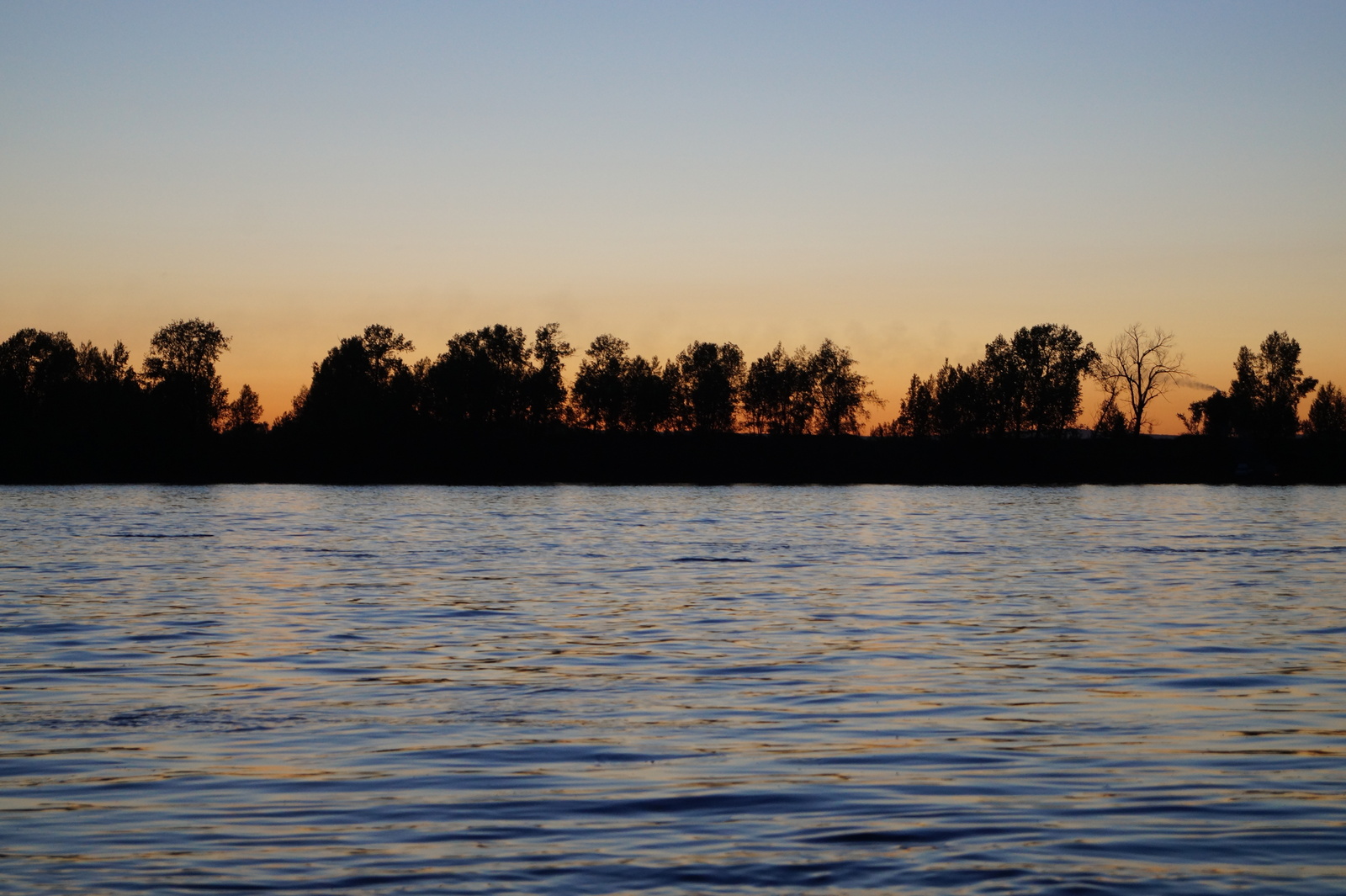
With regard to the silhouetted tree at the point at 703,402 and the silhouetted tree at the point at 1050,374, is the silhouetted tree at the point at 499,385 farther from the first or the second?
the silhouetted tree at the point at 1050,374

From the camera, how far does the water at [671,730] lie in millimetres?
8859

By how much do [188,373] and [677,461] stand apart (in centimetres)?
6534

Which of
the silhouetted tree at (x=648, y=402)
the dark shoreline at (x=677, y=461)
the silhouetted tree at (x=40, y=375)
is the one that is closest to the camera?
the dark shoreline at (x=677, y=461)

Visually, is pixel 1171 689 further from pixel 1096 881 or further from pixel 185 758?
pixel 185 758

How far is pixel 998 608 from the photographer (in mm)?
25094

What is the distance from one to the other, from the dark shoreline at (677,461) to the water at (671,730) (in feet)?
385

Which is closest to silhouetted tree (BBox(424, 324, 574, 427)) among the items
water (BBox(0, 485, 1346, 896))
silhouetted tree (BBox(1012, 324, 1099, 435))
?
silhouetted tree (BBox(1012, 324, 1099, 435))

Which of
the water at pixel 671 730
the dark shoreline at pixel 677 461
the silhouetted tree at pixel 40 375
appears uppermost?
the silhouetted tree at pixel 40 375

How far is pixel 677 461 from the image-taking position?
167250mm

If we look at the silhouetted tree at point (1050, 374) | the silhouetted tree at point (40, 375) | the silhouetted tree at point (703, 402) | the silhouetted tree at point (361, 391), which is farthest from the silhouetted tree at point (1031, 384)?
the silhouetted tree at point (40, 375)

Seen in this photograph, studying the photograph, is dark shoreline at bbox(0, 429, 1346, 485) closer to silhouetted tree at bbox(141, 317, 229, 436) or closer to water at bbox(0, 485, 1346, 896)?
silhouetted tree at bbox(141, 317, 229, 436)

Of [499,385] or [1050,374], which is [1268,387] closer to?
[1050,374]

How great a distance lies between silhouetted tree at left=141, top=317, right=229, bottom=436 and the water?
136 meters

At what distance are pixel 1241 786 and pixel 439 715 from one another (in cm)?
812
